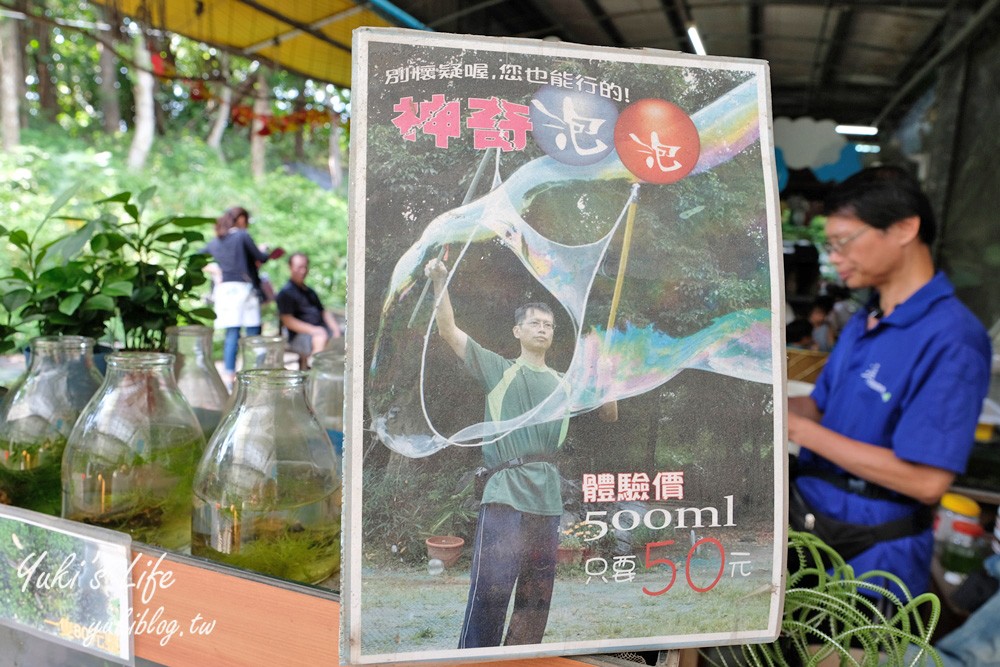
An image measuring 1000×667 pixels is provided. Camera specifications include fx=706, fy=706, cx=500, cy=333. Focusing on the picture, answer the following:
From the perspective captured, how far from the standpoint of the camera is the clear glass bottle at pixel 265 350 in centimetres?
88

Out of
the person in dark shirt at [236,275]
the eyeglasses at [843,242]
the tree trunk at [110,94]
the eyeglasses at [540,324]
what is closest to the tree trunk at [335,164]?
the tree trunk at [110,94]

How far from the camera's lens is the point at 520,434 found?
50cm

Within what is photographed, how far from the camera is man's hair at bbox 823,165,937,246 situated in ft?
4.31

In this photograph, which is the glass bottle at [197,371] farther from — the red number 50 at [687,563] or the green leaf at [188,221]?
the red number 50 at [687,563]

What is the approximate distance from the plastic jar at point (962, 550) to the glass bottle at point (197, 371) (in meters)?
2.16

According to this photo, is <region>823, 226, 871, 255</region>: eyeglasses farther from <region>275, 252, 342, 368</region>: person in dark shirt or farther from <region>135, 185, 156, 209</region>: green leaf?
<region>275, 252, 342, 368</region>: person in dark shirt

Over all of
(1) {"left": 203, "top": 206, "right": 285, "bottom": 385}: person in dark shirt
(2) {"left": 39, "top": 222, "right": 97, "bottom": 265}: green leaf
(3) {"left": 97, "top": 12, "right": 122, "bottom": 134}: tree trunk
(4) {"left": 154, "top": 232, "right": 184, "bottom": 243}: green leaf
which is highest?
(3) {"left": 97, "top": 12, "right": 122, "bottom": 134}: tree trunk

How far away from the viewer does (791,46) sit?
432 cm

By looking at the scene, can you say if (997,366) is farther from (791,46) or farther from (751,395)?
(751,395)

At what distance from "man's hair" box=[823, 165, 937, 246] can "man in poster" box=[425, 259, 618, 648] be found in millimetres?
1061

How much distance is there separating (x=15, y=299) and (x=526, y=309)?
707mm

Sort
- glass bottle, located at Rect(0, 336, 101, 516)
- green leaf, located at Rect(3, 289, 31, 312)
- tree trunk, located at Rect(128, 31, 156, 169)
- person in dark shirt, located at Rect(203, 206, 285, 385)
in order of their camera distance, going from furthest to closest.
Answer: tree trunk, located at Rect(128, 31, 156, 169) < person in dark shirt, located at Rect(203, 206, 285, 385) < green leaf, located at Rect(3, 289, 31, 312) < glass bottle, located at Rect(0, 336, 101, 516)

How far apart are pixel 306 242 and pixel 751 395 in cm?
806

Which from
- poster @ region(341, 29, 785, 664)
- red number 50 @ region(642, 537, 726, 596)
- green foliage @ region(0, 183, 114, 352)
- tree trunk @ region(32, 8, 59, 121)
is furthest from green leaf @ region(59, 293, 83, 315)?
tree trunk @ region(32, 8, 59, 121)
